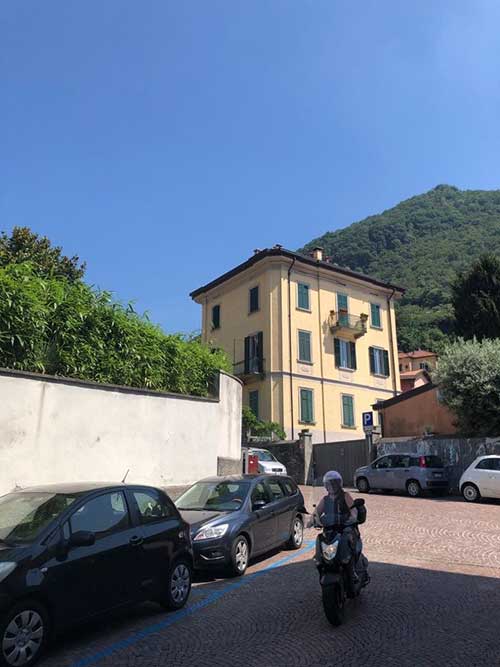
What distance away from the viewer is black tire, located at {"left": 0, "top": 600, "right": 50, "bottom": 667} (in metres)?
4.35

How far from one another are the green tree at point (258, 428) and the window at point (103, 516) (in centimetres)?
2479

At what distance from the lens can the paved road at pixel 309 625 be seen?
15.4 ft

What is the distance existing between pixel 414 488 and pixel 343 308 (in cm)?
1877

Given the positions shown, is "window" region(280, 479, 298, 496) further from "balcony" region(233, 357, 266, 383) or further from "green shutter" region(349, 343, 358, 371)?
"green shutter" region(349, 343, 358, 371)

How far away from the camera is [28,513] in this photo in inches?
214

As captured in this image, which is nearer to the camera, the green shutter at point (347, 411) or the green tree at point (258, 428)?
the green tree at point (258, 428)

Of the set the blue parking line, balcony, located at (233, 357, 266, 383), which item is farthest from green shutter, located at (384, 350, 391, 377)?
the blue parking line

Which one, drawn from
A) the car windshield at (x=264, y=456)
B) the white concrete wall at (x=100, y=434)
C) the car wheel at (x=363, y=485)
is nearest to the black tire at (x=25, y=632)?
the white concrete wall at (x=100, y=434)

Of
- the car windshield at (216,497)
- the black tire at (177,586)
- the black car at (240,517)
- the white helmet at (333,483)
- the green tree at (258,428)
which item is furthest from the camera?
the green tree at (258,428)

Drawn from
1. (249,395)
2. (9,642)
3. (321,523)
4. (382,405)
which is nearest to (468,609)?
(321,523)

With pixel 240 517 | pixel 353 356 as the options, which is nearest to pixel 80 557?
pixel 240 517

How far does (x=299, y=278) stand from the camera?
35000 mm

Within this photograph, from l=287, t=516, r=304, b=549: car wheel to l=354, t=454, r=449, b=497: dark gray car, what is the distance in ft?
33.9

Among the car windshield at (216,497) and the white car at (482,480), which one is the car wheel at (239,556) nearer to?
the car windshield at (216,497)
